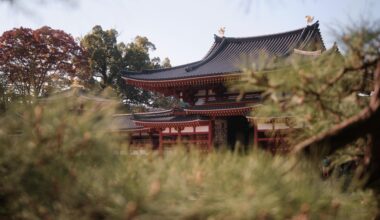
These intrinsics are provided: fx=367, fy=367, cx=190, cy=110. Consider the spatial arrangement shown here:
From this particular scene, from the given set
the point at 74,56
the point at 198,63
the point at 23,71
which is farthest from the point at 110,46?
the point at 198,63

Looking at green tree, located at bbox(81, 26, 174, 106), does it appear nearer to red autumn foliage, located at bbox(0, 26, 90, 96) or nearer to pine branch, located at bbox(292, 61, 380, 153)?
red autumn foliage, located at bbox(0, 26, 90, 96)

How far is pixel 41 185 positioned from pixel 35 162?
0.08m

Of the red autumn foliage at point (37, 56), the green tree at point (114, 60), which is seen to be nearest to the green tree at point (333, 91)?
the red autumn foliage at point (37, 56)

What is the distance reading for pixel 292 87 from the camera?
1497mm

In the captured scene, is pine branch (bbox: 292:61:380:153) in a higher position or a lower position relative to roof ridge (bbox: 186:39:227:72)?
lower

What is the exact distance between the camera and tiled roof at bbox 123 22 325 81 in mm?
13750

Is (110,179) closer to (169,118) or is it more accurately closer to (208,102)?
(208,102)

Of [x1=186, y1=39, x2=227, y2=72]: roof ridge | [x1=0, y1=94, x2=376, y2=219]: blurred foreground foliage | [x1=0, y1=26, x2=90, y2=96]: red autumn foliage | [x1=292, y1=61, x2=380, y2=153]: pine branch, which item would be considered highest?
[x1=0, y1=26, x2=90, y2=96]: red autumn foliage

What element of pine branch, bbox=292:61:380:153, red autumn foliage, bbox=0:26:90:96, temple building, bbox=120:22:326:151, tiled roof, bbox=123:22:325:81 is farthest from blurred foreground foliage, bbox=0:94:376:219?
red autumn foliage, bbox=0:26:90:96

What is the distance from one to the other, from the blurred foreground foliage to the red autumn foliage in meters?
22.8

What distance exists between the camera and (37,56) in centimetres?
2544

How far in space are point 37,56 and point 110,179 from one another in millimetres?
26560

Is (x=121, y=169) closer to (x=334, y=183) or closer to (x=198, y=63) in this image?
(x=334, y=183)

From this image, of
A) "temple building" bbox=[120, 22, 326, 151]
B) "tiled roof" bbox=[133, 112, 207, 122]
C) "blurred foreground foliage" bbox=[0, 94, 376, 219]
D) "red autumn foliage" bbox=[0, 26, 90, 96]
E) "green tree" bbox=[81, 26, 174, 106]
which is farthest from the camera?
"green tree" bbox=[81, 26, 174, 106]
